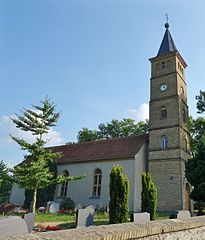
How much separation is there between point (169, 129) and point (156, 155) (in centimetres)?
315

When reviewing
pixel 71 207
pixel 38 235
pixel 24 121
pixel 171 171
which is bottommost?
pixel 71 207

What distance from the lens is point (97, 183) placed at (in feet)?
87.1

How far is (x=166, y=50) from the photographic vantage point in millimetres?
30375

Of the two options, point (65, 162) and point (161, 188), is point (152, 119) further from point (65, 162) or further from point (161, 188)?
point (65, 162)

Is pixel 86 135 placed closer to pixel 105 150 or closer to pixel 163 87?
pixel 105 150

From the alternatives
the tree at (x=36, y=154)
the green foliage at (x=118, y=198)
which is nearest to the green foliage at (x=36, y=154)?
the tree at (x=36, y=154)

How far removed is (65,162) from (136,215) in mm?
21372

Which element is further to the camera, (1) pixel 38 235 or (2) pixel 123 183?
(2) pixel 123 183

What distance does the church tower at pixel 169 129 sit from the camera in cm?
2308

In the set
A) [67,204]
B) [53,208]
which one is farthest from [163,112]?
[53,208]

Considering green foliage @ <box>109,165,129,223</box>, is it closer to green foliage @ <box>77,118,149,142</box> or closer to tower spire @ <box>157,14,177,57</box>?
tower spire @ <box>157,14,177,57</box>

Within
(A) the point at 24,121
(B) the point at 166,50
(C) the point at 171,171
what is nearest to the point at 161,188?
(C) the point at 171,171

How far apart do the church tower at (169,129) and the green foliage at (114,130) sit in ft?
39.2

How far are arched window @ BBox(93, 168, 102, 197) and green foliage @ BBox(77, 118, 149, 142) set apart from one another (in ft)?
48.3
